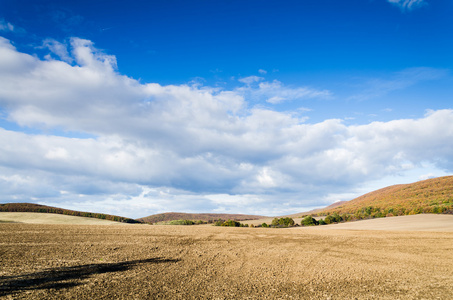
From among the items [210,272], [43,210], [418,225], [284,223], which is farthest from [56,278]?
[43,210]

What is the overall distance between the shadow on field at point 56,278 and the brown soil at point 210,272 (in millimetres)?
29

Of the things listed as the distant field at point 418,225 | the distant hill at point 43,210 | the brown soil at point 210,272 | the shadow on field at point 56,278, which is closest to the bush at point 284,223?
the distant field at point 418,225

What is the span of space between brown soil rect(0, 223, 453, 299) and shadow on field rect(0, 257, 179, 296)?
29mm

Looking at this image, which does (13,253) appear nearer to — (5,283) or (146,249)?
(5,283)

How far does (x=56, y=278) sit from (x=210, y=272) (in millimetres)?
6238

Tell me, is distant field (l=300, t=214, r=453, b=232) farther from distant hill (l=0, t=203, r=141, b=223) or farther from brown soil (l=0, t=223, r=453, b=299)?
distant hill (l=0, t=203, r=141, b=223)

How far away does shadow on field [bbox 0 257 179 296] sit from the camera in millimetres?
8551

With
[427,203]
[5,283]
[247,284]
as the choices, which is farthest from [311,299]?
[427,203]

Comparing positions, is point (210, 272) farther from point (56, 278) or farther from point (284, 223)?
point (284, 223)

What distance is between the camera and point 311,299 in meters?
8.72

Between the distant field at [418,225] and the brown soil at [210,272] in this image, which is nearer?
the brown soil at [210,272]

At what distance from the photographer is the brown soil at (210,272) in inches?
352

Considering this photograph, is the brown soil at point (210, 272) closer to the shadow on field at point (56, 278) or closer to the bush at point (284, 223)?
the shadow on field at point (56, 278)

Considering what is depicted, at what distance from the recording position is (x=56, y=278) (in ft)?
31.5
